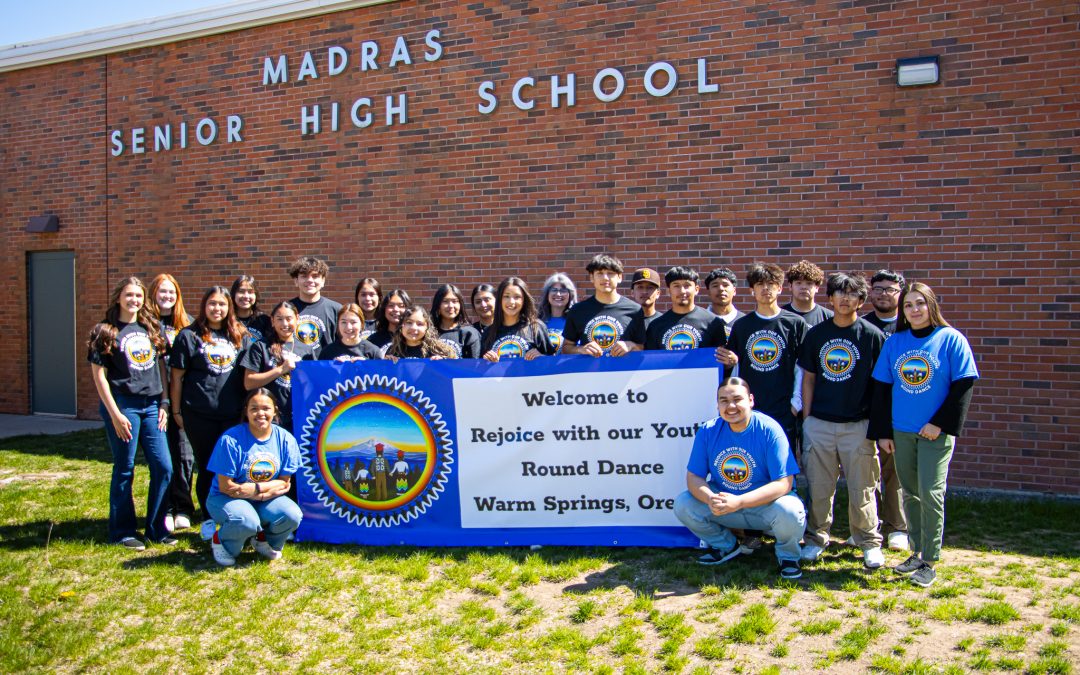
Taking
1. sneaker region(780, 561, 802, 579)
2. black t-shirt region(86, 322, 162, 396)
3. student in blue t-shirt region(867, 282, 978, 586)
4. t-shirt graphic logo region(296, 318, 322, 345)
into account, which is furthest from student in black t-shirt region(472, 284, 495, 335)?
student in blue t-shirt region(867, 282, 978, 586)

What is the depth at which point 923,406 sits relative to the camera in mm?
4289

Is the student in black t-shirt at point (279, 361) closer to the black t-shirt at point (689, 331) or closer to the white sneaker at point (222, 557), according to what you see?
the white sneaker at point (222, 557)

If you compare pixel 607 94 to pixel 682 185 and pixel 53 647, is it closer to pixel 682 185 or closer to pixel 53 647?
pixel 682 185

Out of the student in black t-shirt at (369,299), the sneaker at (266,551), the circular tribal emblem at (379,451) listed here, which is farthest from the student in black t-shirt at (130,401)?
the student in black t-shirt at (369,299)

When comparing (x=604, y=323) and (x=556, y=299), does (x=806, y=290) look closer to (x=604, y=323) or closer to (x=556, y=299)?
(x=604, y=323)

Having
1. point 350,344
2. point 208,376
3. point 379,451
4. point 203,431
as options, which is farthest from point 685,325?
point 203,431

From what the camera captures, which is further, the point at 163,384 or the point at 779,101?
the point at 779,101

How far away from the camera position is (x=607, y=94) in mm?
7520

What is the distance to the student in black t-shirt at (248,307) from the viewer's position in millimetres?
5703

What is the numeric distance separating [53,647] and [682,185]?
5823 mm

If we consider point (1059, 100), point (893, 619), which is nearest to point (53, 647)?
point (893, 619)

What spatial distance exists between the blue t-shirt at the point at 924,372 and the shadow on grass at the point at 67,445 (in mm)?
7226

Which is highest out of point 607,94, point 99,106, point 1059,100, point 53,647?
point 99,106

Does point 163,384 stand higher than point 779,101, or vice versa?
point 779,101
